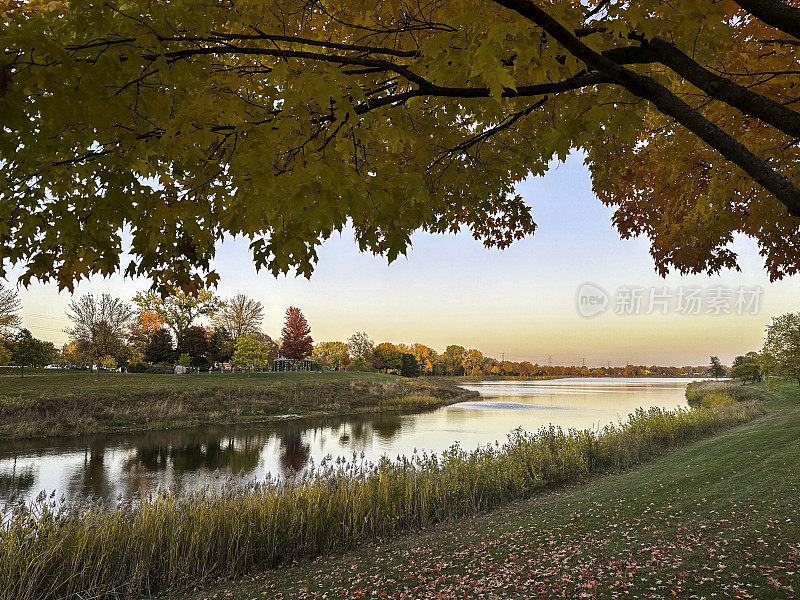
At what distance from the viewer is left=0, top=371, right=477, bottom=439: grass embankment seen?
69.3ft

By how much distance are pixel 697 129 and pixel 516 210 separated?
3381 millimetres

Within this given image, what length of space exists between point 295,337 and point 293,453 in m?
49.4

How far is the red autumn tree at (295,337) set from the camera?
6519 centimetres

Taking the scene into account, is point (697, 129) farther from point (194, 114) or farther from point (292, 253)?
point (194, 114)

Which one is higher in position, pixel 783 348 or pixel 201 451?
pixel 783 348

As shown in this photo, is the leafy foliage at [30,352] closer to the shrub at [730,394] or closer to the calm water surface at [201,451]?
the calm water surface at [201,451]

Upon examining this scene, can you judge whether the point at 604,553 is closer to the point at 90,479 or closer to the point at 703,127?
the point at 703,127

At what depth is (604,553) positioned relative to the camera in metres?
5.44

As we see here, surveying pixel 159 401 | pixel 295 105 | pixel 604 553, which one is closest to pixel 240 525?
pixel 604 553

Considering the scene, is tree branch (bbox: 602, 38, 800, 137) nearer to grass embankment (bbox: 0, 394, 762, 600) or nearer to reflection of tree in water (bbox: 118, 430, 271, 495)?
grass embankment (bbox: 0, 394, 762, 600)

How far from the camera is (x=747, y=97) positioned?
110 inches

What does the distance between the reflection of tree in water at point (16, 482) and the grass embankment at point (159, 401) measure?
6443 mm

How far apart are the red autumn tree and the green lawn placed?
5920 centimetres

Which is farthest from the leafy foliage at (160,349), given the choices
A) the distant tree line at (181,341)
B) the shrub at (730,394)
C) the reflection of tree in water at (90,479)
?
the shrub at (730,394)
